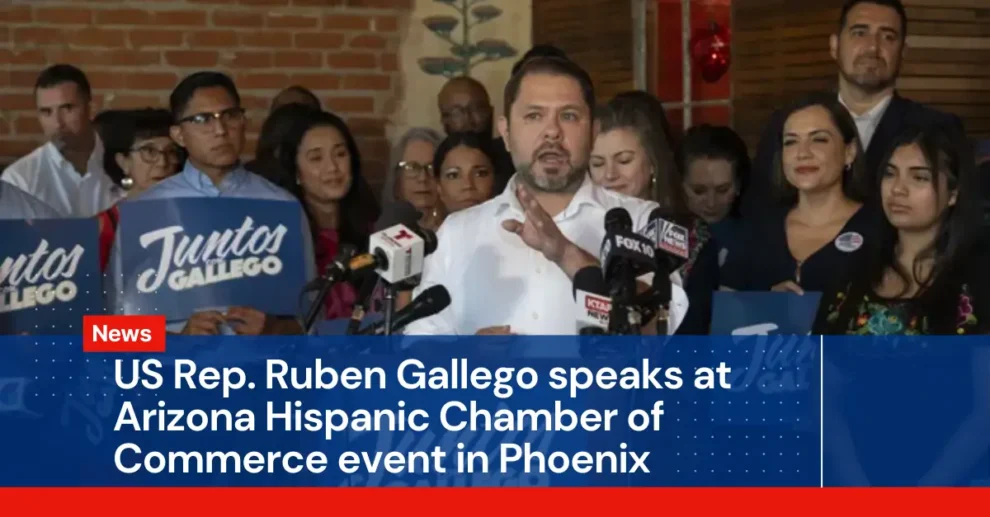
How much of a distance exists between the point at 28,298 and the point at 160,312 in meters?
0.36

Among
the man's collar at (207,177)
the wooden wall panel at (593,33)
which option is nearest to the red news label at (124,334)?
the man's collar at (207,177)

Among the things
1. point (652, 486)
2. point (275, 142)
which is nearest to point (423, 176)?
point (275, 142)

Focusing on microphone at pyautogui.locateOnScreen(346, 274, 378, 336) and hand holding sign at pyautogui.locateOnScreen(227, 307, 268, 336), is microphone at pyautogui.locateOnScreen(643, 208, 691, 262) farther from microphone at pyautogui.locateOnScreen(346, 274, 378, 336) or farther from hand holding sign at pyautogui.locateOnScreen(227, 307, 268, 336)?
hand holding sign at pyautogui.locateOnScreen(227, 307, 268, 336)

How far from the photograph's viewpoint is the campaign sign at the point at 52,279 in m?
3.88

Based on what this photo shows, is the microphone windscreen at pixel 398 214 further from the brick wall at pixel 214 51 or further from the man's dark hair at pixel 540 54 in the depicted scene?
the brick wall at pixel 214 51

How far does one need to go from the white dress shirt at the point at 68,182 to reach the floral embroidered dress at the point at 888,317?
1.86 metres

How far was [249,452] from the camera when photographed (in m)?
3.66

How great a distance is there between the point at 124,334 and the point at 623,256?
124 centimetres

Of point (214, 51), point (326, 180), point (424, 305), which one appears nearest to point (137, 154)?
point (326, 180)

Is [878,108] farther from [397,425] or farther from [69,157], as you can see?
[69,157]

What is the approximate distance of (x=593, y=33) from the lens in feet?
16.4

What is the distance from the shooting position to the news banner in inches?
141

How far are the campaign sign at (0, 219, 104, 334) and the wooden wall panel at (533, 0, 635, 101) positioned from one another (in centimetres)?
160

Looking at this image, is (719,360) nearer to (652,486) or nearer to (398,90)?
(652,486)
